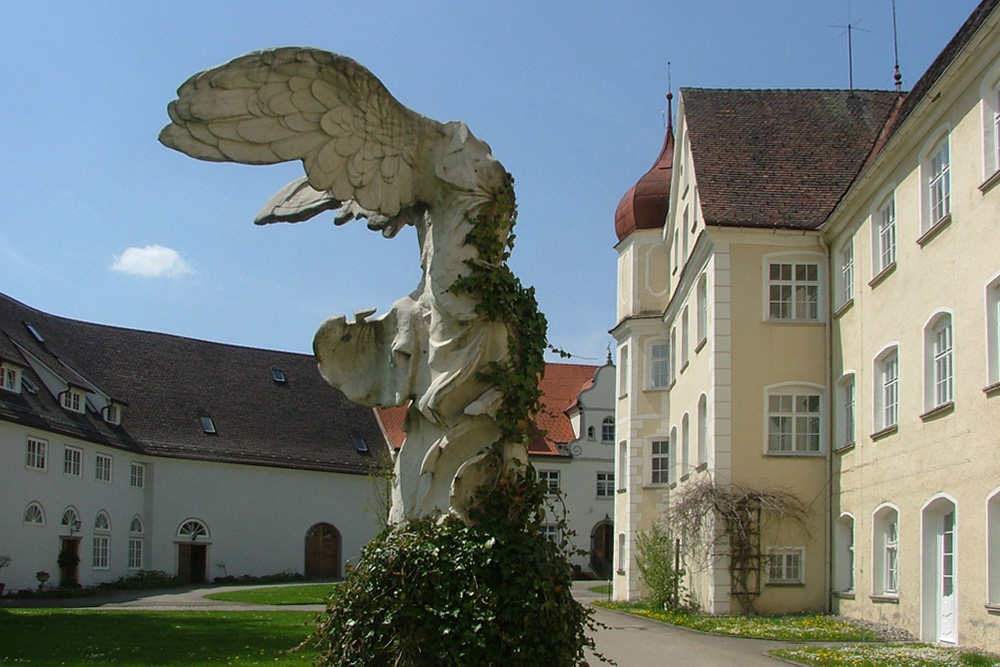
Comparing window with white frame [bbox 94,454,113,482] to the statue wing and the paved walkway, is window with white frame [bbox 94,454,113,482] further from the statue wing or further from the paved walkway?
the statue wing

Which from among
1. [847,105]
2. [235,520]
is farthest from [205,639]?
[235,520]

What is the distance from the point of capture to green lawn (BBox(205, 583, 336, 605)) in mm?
31319

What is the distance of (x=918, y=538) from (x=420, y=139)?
12.6 m

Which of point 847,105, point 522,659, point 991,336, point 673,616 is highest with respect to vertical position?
point 847,105

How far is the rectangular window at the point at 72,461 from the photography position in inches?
1522

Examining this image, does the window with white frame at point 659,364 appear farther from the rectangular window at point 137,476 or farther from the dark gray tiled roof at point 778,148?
the rectangular window at point 137,476

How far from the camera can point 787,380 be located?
24.5 m

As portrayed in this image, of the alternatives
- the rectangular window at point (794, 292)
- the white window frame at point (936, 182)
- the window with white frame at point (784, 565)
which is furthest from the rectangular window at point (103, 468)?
the white window frame at point (936, 182)

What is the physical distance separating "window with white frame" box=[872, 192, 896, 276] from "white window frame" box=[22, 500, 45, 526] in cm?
2592

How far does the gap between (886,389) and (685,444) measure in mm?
9415

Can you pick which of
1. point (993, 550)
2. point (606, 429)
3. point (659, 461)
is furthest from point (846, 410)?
point (606, 429)

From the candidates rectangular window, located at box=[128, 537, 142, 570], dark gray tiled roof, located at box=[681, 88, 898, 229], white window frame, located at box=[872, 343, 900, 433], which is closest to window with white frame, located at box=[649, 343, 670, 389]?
dark gray tiled roof, located at box=[681, 88, 898, 229]

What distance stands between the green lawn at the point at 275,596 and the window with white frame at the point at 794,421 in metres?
11.5

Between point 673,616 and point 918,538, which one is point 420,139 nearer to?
point 918,538
